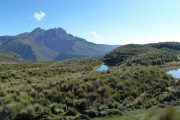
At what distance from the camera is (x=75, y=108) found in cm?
2256

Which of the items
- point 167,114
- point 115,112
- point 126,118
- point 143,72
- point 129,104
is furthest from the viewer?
point 143,72

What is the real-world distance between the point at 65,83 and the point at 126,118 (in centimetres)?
781

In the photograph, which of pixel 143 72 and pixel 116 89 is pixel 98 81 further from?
pixel 143 72

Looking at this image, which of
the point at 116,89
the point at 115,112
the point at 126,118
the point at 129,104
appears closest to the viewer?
the point at 126,118

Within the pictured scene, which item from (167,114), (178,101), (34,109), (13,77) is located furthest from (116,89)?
(13,77)

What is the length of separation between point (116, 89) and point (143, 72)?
5.93 m

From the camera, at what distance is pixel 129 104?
23.8 meters

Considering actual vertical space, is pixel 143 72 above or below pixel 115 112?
above

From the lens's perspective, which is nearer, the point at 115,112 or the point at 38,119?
the point at 38,119

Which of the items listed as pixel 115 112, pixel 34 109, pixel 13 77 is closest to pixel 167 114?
pixel 115 112

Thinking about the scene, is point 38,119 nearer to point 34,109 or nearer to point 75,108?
point 34,109

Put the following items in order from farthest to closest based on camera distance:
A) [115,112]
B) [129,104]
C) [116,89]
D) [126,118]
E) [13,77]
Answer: [13,77] < [116,89] < [129,104] < [115,112] < [126,118]

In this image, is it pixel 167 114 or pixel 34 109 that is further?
pixel 34 109

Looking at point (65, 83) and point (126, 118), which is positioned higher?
point (65, 83)
